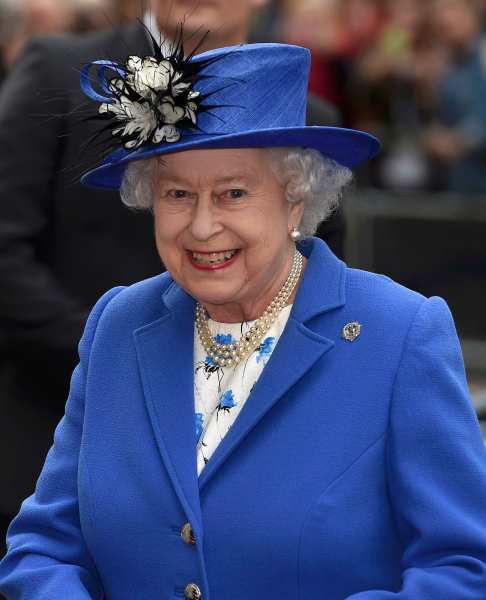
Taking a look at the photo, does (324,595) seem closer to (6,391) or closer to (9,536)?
(9,536)

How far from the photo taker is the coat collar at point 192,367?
262 centimetres

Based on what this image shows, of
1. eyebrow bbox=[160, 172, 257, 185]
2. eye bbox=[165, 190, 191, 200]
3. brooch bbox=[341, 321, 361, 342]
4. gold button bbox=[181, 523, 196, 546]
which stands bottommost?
gold button bbox=[181, 523, 196, 546]

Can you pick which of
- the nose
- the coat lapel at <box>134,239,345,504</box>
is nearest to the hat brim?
the nose

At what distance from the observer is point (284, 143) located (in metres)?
2.65

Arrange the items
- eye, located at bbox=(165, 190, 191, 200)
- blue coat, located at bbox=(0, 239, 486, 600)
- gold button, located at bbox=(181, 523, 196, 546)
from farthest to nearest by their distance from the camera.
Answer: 1. eye, located at bbox=(165, 190, 191, 200)
2. gold button, located at bbox=(181, 523, 196, 546)
3. blue coat, located at bbox=(0, 239, 486, 600)

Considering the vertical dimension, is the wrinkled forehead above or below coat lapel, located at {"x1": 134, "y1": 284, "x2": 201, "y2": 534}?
above

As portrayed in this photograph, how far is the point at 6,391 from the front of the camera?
12.8 feet

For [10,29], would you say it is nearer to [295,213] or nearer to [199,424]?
[295,213]

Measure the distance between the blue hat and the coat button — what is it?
84 centimetres

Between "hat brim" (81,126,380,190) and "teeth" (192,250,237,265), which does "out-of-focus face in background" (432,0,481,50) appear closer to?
"hat brim" (81,126,380,190)

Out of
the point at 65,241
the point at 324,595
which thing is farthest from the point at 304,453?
the point at 65,241

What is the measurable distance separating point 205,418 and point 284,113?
64 centimetres

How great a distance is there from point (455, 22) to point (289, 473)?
6.08 metres

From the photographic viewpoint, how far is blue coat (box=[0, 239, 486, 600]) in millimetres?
2488
